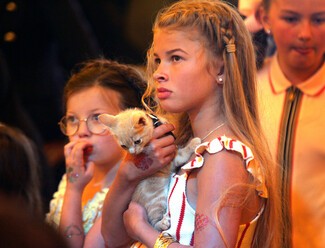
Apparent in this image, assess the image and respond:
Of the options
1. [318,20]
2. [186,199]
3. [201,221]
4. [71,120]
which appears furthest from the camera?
[71,120]

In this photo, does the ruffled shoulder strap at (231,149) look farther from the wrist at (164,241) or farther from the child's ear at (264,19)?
the child's ear at (264,19)

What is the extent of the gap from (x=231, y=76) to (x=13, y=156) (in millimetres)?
1114

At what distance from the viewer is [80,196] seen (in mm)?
2523

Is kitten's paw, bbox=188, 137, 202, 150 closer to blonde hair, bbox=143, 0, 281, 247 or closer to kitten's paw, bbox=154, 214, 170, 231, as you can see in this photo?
blonde hair, bbox=143, 0, 281, 247

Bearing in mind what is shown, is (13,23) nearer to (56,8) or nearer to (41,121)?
(56,8)

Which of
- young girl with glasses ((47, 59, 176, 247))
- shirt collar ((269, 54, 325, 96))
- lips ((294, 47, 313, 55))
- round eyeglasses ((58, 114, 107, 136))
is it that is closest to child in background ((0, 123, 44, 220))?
young girl with glasses ((47, 59, 176, 247))

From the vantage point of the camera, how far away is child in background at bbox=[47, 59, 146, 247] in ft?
8.23

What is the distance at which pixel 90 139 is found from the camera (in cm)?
253

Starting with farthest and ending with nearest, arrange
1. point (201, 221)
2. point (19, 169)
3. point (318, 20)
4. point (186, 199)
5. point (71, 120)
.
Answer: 1. point (19, 169)
2. point (71, 120)
3. point (318, 20)
4. point (186, 199)
5. point (201, 221)

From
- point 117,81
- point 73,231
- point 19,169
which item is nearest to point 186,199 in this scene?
point 73,231

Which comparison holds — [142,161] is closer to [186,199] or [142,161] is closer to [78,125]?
[186,199]

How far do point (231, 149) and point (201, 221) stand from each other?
0.20 meters

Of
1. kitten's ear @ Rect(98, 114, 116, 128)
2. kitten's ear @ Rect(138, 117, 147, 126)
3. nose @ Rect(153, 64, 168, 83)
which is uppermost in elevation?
nose @ Rect(153, 64, 168, 83)

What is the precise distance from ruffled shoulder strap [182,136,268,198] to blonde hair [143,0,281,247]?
5 cm
